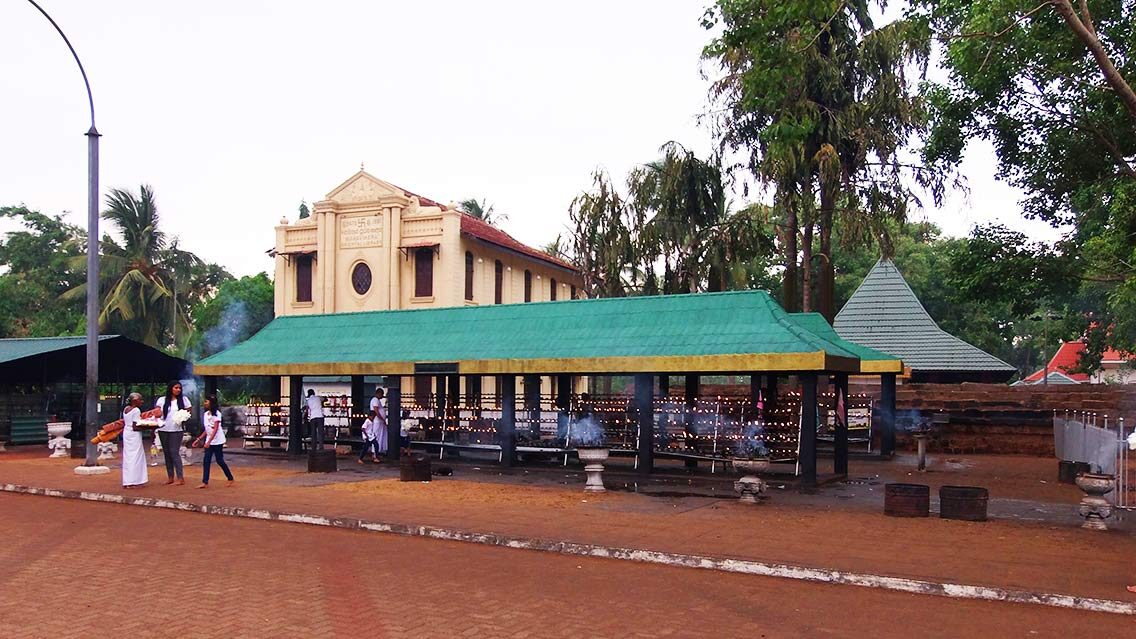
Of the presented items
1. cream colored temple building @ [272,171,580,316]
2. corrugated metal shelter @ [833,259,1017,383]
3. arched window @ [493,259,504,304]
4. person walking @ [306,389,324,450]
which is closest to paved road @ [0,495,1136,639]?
person walking @ [306,389,324,450]

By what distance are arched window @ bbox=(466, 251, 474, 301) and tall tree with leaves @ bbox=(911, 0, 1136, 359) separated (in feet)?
74.0

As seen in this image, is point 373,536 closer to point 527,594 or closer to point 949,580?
point 527,594

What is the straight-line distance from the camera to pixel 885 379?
24.1 m

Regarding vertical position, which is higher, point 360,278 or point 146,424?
point 360,278

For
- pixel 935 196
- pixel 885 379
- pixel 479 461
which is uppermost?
pixel 935 196

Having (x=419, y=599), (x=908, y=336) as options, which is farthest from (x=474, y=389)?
(x=419, y=599)

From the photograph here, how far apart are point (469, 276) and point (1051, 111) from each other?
81.4ft

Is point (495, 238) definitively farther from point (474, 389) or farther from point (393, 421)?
point (393, 421)

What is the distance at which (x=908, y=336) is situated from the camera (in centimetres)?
3297

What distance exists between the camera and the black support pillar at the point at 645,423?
17641mm

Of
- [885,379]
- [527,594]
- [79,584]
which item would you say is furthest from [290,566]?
[885,379]

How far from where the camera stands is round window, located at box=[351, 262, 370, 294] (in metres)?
38.6

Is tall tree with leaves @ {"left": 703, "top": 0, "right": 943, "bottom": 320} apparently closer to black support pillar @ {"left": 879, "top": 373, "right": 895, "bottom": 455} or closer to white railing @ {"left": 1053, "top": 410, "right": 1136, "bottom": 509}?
black support pillar @ {"left": 879, "top": 373, "right": 895, "bottom": 455}

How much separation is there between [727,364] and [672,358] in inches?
41.7
